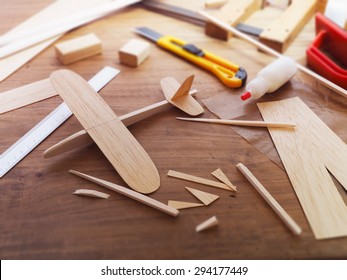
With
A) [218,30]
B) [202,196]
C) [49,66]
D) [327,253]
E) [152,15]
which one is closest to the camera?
[327,253]

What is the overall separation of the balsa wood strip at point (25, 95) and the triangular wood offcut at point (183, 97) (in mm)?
341

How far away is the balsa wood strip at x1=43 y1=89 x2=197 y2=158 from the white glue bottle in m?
0.24

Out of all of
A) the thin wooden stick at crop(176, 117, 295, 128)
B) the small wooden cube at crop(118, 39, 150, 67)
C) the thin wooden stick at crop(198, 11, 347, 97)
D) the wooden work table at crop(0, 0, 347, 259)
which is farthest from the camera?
the small wooden cube at crop(118, 39, 150, 67)

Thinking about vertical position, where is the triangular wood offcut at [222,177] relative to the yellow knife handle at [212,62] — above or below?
below

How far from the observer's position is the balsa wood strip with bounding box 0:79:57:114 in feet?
3.51

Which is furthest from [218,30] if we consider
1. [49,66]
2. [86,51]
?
[49,66]

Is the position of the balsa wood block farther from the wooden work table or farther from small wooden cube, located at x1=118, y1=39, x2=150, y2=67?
small wooden cube, located at x1=118, y1=39, x2=150, y2=67

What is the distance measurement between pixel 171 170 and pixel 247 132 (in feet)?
0.82

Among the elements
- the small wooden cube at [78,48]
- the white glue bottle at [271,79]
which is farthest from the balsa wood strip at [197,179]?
the small wooden cube at [78,48]

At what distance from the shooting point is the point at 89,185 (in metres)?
0.85

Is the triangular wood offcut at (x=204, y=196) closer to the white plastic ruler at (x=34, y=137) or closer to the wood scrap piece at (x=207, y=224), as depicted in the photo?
the wood scrap piece at (x=207, y=224)

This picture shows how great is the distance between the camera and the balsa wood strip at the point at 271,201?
762 millimetres

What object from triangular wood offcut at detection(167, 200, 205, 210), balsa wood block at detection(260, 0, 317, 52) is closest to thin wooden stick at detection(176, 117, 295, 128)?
triangular wood offcut at detection(167, 200, 205, 210)

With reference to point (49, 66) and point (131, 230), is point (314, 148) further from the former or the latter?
point (49, 66)
